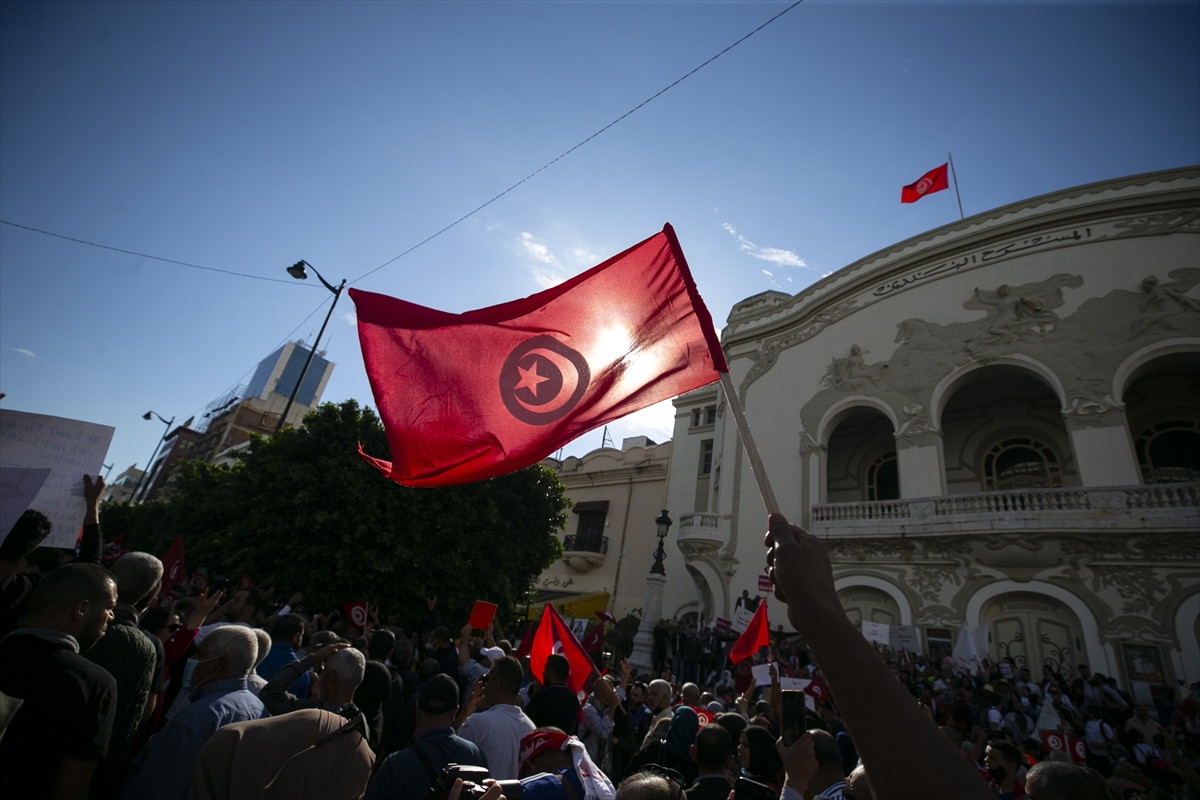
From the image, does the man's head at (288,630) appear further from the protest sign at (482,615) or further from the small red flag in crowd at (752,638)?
the small red flag in crowd at (752,638)

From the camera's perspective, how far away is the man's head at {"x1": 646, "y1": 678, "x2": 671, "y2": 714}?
5.51m

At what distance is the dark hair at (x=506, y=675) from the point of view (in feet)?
11.9

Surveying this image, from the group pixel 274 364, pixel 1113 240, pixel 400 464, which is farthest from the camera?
pixel 274 364

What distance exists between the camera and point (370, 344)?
162 inches

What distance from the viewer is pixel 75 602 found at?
7.41ft

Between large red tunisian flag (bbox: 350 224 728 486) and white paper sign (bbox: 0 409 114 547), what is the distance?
5.16 feet

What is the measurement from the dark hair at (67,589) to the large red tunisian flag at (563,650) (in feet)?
11.6

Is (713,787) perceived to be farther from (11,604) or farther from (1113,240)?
(1113,240)

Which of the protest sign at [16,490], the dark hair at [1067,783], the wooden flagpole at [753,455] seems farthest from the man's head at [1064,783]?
the protest sign at [16,490]

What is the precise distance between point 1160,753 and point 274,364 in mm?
114389

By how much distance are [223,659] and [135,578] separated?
1017mm

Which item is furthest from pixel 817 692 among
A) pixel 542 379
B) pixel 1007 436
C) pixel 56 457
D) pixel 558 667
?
pixel 1007 436

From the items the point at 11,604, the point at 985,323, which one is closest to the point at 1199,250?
the point at 985,323

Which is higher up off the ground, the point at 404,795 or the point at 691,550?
the point at 691,550
